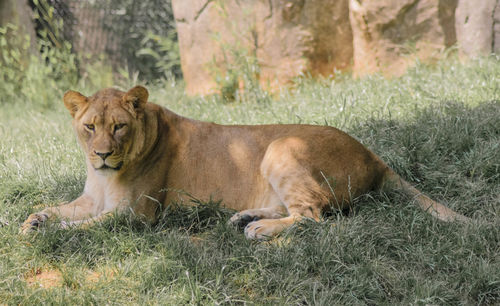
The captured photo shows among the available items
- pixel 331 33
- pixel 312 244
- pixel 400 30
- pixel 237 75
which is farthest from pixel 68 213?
pixel 400 30

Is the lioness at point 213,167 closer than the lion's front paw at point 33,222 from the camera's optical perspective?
No

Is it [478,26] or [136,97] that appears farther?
[478,26]

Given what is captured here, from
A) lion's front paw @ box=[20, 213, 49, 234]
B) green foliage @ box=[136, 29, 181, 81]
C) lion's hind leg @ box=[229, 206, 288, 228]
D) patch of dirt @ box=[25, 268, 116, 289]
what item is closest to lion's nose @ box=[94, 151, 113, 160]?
lion's front paw @ box=[20, 213, 49, 234]

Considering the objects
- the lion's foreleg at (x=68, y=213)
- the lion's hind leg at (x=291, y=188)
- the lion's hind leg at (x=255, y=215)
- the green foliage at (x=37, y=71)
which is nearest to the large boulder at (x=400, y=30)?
the lion's hind leg at (x=291, y=188)

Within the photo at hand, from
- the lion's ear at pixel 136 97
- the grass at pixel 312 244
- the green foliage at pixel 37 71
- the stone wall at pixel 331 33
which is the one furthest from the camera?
the green foliage at pixel 37 71

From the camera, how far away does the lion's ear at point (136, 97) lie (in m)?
3.43

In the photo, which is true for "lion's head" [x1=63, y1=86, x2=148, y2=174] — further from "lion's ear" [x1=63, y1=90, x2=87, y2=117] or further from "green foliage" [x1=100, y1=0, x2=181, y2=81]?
"green foliage" [x1=100, y1=0, x2=181, y2=81]

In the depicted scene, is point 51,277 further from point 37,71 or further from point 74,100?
point 37,71

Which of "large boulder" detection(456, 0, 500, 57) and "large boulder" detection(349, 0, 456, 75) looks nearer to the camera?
"large boulder" detection(456, 0, 500, 57)

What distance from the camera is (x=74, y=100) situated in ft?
11.3

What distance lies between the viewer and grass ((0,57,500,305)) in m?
2.73

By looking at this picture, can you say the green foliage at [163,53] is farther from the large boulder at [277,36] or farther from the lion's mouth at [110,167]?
the lion's mouth at [110,167]

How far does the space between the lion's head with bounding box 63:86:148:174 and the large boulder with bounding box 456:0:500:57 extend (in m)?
3.65

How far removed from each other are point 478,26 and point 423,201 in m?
2.89
